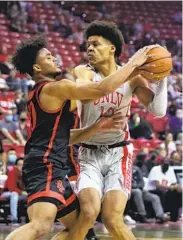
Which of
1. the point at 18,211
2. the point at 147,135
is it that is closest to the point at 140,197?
the point at 18,211

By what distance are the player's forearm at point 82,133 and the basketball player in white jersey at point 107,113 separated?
0.49ft

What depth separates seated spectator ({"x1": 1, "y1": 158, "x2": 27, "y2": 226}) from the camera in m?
12.0

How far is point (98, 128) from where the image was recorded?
5.91 meters

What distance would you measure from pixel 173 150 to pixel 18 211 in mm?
4969

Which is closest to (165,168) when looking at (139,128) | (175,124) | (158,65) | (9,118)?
(139,128)

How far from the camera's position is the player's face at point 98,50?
6.15 metres

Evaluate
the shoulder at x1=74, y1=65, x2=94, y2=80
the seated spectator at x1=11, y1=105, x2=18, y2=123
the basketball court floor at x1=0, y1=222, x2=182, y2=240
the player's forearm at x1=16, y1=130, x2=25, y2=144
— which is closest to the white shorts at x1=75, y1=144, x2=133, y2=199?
the shoulder at x1=74, y1=65, x2=94, y2=80

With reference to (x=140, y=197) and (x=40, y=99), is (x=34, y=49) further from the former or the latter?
(x=140, y=197)

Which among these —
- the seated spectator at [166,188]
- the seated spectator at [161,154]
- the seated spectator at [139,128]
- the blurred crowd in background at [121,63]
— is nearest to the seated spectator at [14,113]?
the blurred crowd in background at [121,63]

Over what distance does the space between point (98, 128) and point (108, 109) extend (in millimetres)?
309

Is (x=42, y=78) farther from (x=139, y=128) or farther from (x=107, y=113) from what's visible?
(x=139, y=128)

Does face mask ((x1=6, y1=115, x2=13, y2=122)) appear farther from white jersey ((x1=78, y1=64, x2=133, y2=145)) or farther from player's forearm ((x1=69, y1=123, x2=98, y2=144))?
player's forearm ((x1=69, y1=123, x2=98, y2=144))

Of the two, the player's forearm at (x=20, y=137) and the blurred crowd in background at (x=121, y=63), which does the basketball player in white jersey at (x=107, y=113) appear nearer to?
the blurred crowd in background at (x=121, y=63)

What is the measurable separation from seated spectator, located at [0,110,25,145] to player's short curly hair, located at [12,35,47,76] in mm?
8617
